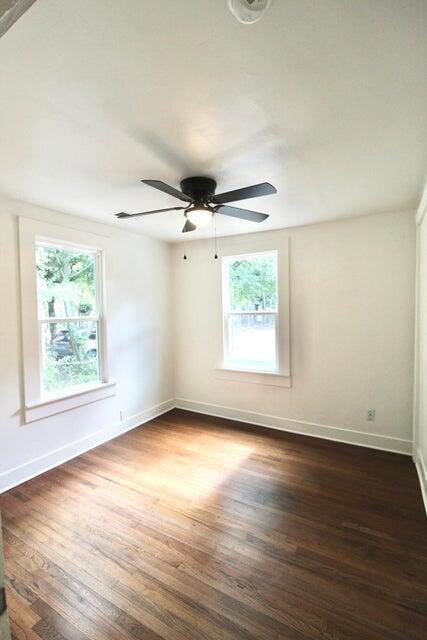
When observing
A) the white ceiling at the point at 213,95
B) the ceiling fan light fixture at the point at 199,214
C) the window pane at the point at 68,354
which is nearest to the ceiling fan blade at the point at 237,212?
the ceiling fan light fixture at the point at 199,214

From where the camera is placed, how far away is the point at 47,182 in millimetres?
2326

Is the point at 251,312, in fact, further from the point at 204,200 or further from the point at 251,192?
the point at 251,192

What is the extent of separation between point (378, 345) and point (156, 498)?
2651 millimetres

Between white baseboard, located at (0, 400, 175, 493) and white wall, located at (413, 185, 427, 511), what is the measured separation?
3114mm

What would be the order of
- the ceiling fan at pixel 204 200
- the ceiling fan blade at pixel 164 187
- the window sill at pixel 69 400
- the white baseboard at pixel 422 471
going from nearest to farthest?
the ceiling fan blade at pixel 164 187 → the ceiling fan at pixel 204 200 → the white baseboard at pixel 422 471 → the window sill at pixel 69 400

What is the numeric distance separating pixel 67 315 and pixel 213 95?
2.55m

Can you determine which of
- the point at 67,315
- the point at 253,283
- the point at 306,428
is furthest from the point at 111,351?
the point at 306,428

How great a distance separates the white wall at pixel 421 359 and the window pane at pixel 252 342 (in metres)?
1.55

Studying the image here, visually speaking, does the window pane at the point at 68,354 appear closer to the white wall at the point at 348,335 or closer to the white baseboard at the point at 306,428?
the white baseboard at the point at 306,428

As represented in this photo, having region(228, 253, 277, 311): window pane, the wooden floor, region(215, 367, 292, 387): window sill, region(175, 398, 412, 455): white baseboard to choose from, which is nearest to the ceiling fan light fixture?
region(228, 253, 277, 311): window pane

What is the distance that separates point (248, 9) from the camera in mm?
948

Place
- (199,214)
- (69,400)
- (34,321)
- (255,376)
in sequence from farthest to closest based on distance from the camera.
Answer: (255,376) → (69,400) → (34,321) → (199,214)

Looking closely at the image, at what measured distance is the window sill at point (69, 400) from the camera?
2.80m

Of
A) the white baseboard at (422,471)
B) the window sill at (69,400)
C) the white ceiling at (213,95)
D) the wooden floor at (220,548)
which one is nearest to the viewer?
the white ceiling at (213,95)
